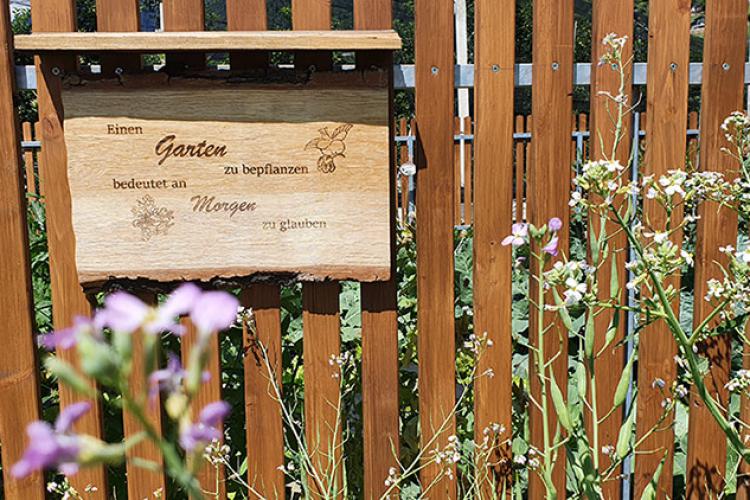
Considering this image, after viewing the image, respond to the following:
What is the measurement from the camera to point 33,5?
203 cm

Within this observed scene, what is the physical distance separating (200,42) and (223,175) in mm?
308

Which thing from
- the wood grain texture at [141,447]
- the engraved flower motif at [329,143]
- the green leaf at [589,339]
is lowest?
the wood grain texture at [141,447]

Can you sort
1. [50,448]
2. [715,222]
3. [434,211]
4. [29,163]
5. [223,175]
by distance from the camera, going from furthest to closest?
[29,163]
[715,222]
[434,211]
[223,175]
[50,448]

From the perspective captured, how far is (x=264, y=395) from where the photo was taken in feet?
7.25

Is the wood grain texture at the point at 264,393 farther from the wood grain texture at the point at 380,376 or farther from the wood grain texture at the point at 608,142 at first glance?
the wood grain texture at the point at 608,142

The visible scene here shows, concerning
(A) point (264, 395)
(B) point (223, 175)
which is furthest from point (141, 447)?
(B) point (223, 175)

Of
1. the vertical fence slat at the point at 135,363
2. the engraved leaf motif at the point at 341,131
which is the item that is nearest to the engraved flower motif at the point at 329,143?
the engraved leaf motif at the point at 341,131

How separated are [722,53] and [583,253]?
1.36 metres

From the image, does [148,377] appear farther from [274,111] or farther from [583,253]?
[583,253]

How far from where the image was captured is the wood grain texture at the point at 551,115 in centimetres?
214

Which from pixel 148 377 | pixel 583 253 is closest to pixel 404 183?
pixel 583 253

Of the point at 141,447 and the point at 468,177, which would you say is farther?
the point at 468,177

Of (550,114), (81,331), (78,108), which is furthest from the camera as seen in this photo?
(550,114)

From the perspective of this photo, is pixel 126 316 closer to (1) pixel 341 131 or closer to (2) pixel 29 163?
(1) pixel 341 131
